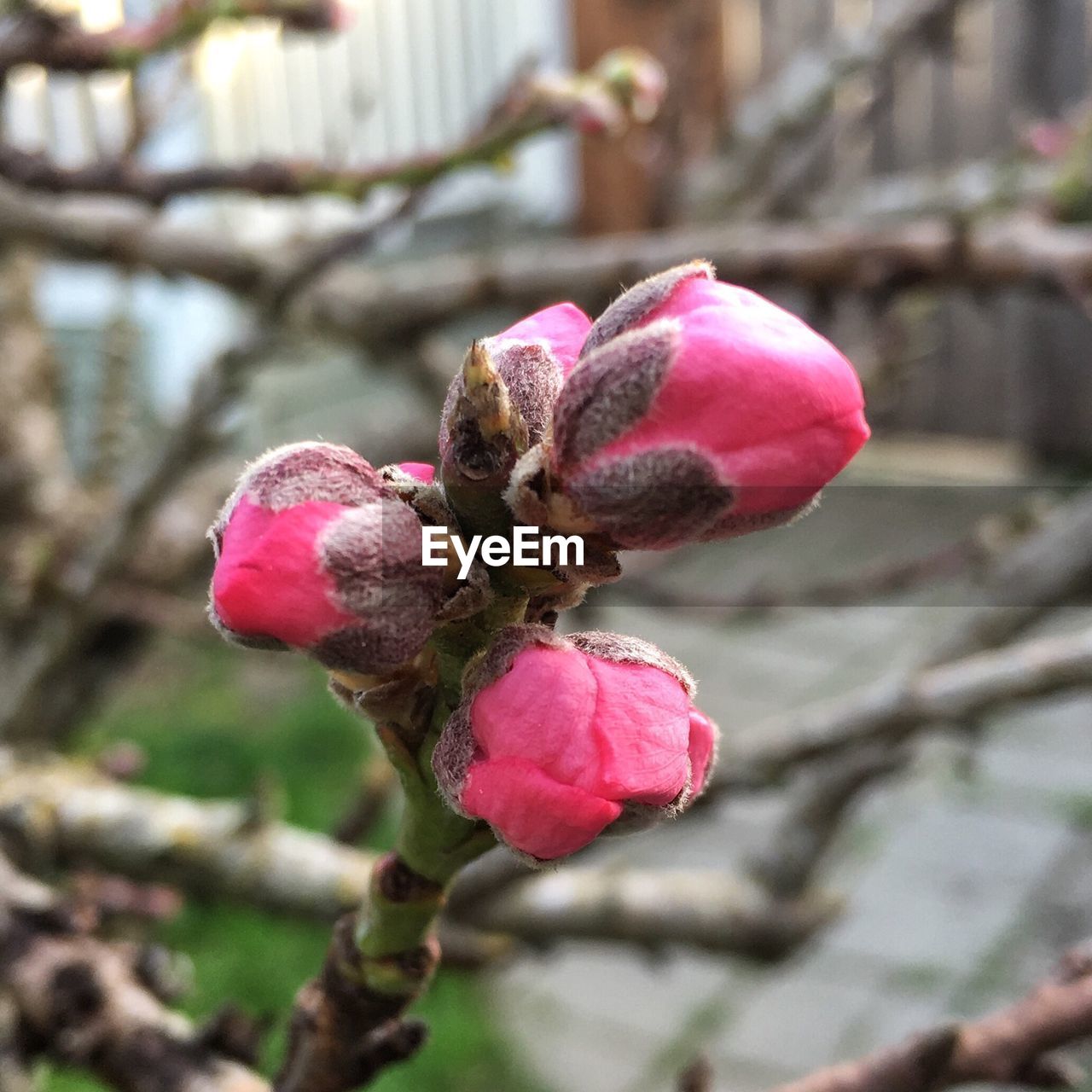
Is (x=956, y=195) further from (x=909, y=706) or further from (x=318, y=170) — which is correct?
(x=318, y=170)

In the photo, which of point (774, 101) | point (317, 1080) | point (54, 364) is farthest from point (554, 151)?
point (317, 1080)

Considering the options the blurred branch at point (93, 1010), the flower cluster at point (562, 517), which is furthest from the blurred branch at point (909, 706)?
the flower cluster at point (562, 517)

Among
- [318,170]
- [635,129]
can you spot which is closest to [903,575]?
[318,170]

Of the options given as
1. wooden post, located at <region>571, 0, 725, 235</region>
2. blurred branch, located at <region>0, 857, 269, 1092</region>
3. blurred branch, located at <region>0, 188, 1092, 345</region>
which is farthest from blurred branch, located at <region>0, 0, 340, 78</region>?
wooden post, located at <region>571, 0, 725, 235</region>

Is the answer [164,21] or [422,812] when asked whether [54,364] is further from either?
[422,812]

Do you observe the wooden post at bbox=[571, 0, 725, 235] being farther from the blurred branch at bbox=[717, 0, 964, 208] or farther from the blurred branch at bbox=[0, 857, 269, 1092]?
the blurred branch at bbox=[0, 857, 269, 1092]

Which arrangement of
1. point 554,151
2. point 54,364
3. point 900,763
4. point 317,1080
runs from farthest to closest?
1. point 554,151
2. point 54,364
3. point 900,763
4. point 317,1080
